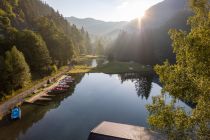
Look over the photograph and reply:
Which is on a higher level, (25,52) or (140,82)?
(25,52)

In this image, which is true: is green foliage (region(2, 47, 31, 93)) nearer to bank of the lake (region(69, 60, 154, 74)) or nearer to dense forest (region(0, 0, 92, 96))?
dense forest (region(0, 0, 92, 96))

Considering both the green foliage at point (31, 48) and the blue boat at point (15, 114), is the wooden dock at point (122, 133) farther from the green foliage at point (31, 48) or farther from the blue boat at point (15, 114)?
the green foliage at point (31, 48)

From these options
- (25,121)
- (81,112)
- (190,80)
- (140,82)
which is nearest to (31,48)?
(81,112)

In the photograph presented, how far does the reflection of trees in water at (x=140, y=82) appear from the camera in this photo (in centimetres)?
8676

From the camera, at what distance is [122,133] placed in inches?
1603

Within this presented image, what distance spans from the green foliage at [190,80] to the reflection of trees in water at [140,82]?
212ft

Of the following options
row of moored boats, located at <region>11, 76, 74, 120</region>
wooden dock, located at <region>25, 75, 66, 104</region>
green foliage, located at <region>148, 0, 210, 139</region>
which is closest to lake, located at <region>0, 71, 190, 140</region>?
row of moored boats, located at <region>11, 76, 74, 120</region>

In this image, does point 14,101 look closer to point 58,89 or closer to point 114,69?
point 58,89

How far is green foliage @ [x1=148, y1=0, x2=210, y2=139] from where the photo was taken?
14815 mm

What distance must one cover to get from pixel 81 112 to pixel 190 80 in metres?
49.7

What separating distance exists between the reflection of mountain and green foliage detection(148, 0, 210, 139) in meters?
39.3

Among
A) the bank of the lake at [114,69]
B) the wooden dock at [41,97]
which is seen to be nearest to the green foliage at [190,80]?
the wooden dock at [41,97]

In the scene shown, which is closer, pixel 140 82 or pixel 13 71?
pixel 13 71

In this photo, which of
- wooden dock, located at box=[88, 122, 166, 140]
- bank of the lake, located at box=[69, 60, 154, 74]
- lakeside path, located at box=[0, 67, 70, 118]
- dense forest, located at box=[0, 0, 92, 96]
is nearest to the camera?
wooden dock, located at box=[88, 122, 166, 140]
